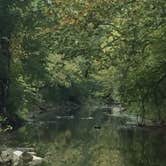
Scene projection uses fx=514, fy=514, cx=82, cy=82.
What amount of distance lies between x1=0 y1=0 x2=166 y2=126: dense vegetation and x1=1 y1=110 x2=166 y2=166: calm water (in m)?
3.39

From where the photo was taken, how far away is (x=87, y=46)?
35.2m

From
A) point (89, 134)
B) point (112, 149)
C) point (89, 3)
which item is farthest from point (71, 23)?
point (89, 134)

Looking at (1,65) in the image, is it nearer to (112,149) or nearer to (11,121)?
(11,121)

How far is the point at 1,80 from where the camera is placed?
5784 cm

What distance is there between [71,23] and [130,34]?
729 cm

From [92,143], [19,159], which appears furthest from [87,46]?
[92,143]

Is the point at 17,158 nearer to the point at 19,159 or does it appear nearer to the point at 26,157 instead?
the point at 19,159

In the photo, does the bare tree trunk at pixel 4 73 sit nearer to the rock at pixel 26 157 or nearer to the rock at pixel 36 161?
the rock at pixel 26 157

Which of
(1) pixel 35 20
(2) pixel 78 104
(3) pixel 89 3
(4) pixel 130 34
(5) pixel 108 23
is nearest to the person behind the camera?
(3) pixel 89 3

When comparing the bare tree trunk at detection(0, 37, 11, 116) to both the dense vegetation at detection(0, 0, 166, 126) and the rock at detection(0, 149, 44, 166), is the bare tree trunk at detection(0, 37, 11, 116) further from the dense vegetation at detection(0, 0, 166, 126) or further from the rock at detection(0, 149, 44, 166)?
the rock at detection(0, 149, 44, 166)

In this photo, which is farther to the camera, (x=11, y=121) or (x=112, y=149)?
(x=11, y=121)

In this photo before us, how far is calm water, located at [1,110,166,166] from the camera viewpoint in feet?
112

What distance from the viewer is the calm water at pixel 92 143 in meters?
34.3

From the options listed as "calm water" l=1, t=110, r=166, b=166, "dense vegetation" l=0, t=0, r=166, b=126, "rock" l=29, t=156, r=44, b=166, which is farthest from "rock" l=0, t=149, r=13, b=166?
"dense vegetation" l=0, t=0, r=166, b=126
